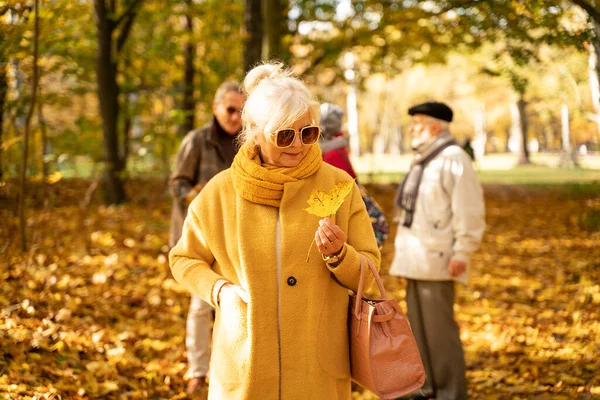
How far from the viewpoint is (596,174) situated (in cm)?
1658

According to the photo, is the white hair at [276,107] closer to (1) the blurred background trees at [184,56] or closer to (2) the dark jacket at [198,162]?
(2) the dark jacket at [198,162]

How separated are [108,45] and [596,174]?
42.9ft

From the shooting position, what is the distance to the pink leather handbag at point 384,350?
2287 mm

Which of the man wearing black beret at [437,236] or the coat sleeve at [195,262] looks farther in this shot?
the man wearing black beret at [437,236]

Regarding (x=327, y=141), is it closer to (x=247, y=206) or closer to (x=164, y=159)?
(x=247, y=206)

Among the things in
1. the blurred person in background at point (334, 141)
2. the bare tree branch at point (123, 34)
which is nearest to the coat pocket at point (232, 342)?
the blurred person in background at point (334, 141)

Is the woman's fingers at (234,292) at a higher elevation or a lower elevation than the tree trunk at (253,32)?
lower

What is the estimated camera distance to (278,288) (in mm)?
2357

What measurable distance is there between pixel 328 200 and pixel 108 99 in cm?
1045

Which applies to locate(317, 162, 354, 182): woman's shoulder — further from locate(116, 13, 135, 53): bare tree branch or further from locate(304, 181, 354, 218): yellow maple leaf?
locate(116, 13, 135, 53): bare tree branch

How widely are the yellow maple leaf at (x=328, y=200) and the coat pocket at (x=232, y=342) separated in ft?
1.59

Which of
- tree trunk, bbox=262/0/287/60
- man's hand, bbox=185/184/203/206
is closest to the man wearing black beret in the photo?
man's hand, bbox=185/184/203/206

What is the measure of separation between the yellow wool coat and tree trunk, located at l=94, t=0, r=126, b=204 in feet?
32.1

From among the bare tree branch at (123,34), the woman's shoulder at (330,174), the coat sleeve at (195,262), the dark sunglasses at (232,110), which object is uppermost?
the bare tree branch at (123,34)
